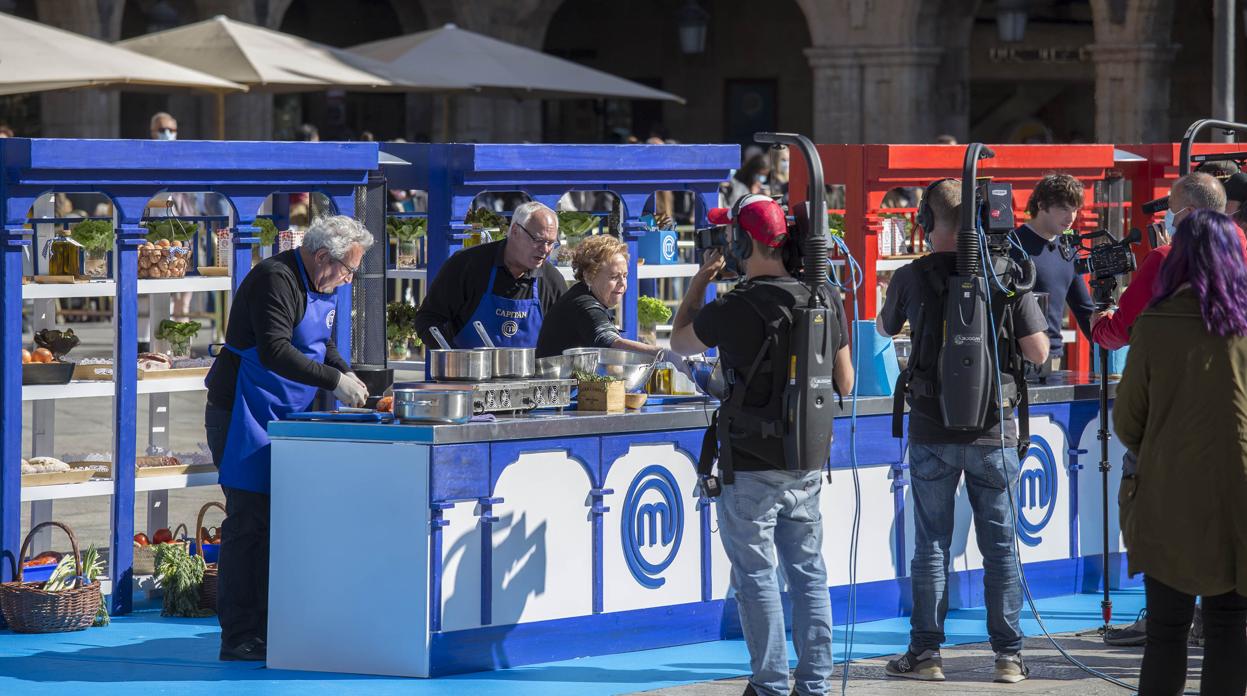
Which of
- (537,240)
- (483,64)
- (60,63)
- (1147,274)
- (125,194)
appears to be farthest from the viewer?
A: (483,64)

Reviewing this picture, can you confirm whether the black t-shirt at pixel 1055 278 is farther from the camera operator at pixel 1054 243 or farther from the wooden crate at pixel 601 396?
the wooden crate at pixel 601 396

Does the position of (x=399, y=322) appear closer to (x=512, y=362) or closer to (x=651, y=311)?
(x=651, y=311)

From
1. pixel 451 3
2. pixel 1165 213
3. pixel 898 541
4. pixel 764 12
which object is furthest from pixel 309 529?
pixel 764 12

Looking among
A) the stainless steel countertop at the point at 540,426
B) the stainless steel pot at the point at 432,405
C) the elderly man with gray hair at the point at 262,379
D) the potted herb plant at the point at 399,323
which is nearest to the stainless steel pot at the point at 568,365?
the stainless steel countertop at the point at 540,426

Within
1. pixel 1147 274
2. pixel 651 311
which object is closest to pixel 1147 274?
pixel 1147 274

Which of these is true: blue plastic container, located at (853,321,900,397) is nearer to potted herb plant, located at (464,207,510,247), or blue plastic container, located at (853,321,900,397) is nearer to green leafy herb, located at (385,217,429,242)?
potted herb plant, located at (464,207,510,247)

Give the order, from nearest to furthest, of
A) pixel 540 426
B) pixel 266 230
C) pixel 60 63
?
pixel 540 426
pixel 266 230
pixel 60 63

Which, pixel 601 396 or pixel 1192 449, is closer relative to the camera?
pixel 1192 449

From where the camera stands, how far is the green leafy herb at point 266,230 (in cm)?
1002

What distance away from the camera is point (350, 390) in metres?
7.39

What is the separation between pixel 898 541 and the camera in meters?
8.34

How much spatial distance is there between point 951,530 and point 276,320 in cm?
249

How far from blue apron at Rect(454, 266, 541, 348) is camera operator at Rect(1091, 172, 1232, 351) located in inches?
89.5

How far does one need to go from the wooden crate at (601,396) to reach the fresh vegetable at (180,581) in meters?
1.92
